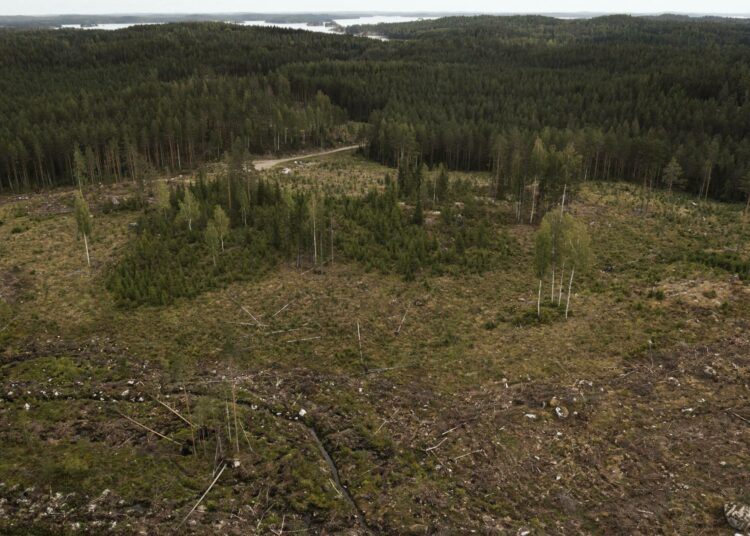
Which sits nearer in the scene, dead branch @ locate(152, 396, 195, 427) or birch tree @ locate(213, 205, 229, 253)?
dead branch @ locate(152, 396, 195, 427)

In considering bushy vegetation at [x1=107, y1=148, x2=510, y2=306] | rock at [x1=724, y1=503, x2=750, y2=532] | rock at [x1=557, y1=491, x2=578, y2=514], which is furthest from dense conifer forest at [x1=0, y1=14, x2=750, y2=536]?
bushy vegetation at [x1=107, y1=148, x2=510, y2=306]

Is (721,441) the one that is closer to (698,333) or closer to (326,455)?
(698,333)

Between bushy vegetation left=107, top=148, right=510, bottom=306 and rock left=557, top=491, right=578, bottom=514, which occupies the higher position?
bushy vegetation left=107, top=148, right=510, bottom=306

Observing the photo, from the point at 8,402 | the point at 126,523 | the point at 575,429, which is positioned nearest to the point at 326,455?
the point at 126,523

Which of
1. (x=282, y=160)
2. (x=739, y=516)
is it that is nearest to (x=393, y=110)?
(x=282, y=160)

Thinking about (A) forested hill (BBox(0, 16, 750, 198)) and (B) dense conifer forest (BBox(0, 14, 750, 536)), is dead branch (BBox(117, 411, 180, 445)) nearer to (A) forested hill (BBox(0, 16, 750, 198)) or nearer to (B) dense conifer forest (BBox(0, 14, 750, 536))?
(B) dense conifer forest (BBox(0, 14, 750, 536))

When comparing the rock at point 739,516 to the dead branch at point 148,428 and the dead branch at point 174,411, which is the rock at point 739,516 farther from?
the dead branch at point 148,428
